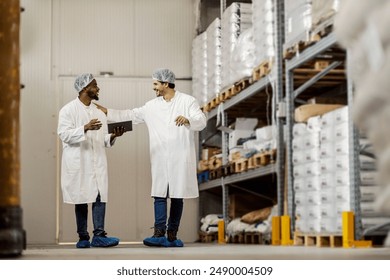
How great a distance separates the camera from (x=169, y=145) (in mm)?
6824

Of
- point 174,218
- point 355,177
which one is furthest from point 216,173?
point 355,177

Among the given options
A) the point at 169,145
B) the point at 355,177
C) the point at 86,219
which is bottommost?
the point at 86,219

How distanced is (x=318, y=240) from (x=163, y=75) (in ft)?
5.77

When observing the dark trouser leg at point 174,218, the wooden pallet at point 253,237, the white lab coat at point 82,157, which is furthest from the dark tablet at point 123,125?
the wooden pallet at point 253,237

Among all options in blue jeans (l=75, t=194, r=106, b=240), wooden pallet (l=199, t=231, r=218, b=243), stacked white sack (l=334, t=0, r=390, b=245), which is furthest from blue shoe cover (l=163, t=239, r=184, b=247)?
stacked white sack (l=334, t=0, r=390, b=245)

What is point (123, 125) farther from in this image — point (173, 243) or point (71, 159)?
point (173, 243)

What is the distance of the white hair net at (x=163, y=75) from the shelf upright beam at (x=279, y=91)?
94cm

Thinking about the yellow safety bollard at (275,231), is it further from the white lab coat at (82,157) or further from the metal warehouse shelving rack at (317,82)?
the white lab coat at (82,157)

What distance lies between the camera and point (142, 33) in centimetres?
790

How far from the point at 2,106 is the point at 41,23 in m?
4.38

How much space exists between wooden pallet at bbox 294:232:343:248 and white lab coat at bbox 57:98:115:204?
159cm

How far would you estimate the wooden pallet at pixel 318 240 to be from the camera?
579 cm

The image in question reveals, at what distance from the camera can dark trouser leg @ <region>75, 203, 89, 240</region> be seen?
629 cm

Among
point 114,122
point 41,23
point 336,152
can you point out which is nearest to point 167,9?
point 41,23
